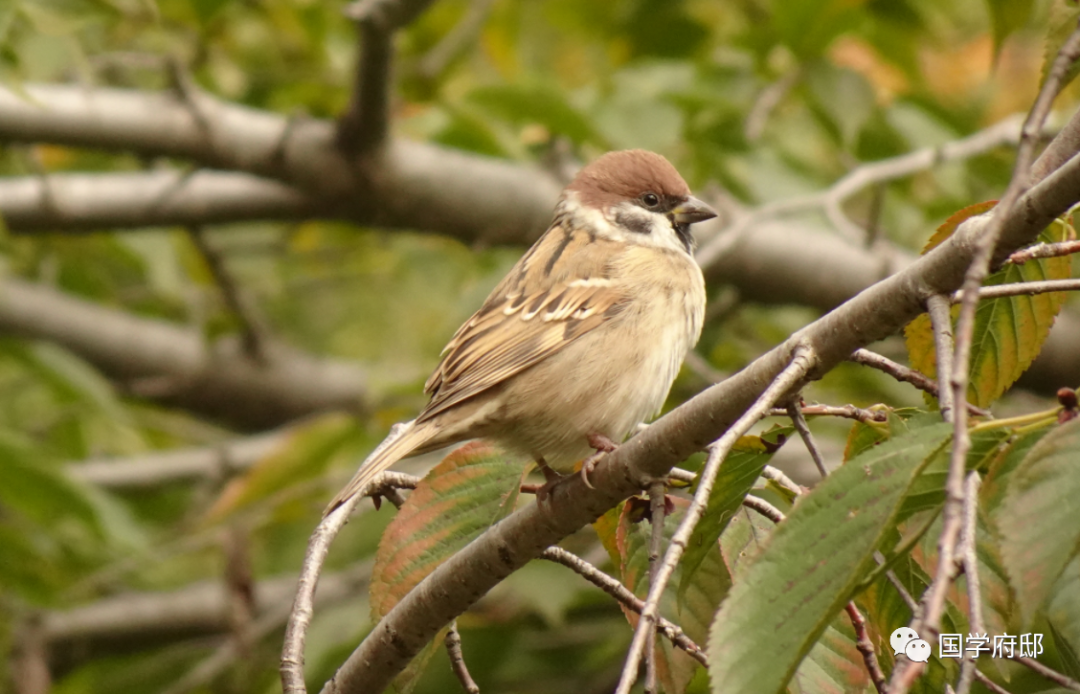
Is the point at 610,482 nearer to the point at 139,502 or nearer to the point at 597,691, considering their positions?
the point at 597,691

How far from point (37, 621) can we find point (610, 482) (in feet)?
13.1

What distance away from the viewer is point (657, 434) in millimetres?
1788

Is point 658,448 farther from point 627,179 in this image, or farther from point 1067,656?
point 627,179

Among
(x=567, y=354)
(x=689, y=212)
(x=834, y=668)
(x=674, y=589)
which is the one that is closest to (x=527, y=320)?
(x=567, y=354)

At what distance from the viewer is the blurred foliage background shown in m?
4.23

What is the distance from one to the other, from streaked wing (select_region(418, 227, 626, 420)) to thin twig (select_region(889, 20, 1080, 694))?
67.9 inches

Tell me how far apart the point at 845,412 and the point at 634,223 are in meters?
2.08

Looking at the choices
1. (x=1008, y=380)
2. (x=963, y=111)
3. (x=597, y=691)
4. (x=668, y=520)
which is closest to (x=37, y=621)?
(x=597, y=691)

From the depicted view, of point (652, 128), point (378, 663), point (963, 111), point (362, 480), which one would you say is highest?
point (963, 111)

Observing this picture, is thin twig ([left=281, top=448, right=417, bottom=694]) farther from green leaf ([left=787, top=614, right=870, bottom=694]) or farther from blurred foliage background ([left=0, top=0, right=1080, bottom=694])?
blurred foliage background ([left=0, top=0, right=1080, bottom=694])

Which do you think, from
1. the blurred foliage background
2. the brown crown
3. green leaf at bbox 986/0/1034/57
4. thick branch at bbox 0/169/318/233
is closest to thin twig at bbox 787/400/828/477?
green leaf at bbox 986/0/1034/57

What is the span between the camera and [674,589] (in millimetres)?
2066

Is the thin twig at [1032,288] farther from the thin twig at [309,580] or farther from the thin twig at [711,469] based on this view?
the thin twig at [309,580]

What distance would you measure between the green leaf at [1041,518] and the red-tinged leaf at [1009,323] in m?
0.63
